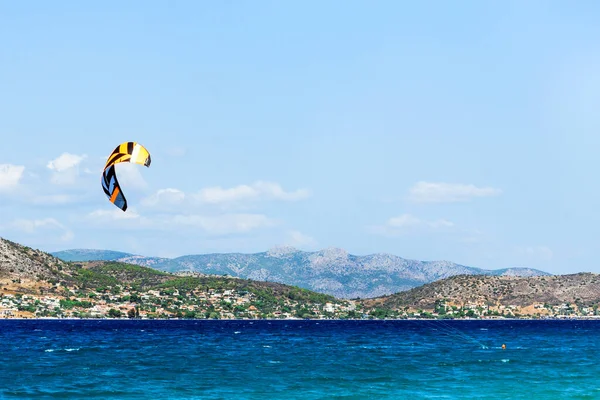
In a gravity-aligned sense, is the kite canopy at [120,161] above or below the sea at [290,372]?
above

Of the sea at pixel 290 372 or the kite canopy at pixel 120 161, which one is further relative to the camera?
the sea at pixel 290 372

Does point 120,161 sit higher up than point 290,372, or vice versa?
point 120,161

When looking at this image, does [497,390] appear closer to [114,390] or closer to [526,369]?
[526,369]

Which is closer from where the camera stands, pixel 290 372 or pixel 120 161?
pixel 120 161

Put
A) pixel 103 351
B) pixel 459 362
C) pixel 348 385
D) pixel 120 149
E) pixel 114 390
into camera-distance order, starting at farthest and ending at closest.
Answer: pixel 103 351 < pixel 459 362 < pixel 348 385 < pixel 114 390 < pixel 120 149

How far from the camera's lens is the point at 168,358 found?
9538cm

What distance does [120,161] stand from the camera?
48.2m

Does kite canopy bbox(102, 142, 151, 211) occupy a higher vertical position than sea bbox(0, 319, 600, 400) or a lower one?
higher

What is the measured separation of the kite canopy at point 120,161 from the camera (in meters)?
46.4

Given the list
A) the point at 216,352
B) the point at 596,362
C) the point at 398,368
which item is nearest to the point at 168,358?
the point at 216,352

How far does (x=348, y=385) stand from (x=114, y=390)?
18987mm

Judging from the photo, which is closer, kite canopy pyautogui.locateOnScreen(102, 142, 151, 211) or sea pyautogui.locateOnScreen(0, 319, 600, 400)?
kite canopy pyautogui.locateOnScreen(102, 142, 151, 211)

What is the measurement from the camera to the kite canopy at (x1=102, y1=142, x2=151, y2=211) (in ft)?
152

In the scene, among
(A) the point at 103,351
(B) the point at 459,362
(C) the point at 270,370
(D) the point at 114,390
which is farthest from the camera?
(A) the point at 103,351
